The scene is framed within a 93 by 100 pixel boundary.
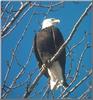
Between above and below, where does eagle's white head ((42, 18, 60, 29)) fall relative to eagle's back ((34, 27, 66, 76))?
above

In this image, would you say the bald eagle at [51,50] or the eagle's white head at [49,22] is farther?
the eagle's white head at [49,22]

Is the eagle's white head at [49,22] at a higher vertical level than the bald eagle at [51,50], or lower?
higher

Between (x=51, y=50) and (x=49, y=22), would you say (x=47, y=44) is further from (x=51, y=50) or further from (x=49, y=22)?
(x=49, y=22)

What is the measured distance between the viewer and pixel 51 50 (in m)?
Answer: 3.31

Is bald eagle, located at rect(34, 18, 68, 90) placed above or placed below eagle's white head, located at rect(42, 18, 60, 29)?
below

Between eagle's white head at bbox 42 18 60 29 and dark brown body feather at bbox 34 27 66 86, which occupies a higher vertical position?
eagle's white head at bbox 42 18 60 29

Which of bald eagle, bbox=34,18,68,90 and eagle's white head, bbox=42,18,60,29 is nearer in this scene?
bald eagle, bbox=34,18,68,90

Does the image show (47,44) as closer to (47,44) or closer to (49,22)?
(47,44)

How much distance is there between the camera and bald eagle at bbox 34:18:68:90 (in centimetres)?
327

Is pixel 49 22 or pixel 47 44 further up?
pixel 49 22

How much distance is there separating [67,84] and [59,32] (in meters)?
0.38

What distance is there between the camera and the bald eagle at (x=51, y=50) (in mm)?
3272

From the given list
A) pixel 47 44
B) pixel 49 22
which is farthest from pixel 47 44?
pixel 49 22

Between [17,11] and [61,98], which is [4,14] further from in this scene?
[61,98]
